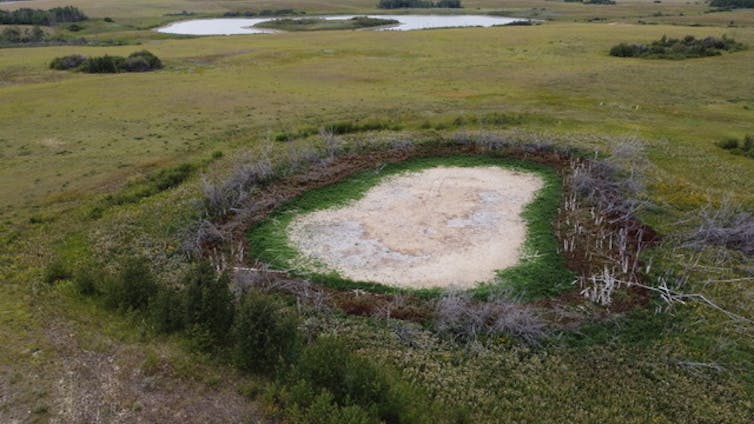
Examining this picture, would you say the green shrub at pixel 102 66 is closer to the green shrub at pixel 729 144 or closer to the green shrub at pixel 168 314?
the green shrub at pixel 168 314

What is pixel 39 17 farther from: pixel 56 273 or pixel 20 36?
pixel 56 273

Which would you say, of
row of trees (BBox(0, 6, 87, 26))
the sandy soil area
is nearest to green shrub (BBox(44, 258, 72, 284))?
the sandy soil area

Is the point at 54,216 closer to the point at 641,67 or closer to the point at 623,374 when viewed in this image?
the point at 623,374

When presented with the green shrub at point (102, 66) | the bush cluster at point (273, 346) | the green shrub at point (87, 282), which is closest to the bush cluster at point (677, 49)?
the green shrub at point (102, 66)

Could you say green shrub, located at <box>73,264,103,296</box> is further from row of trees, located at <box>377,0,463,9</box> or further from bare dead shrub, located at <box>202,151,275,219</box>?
row of trees, located at <box>377,0,463,9</box>

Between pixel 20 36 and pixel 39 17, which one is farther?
pixel 39 17

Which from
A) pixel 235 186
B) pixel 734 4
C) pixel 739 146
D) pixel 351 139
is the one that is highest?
pixel 734 4

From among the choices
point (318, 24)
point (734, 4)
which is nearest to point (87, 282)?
point (318, 24)
